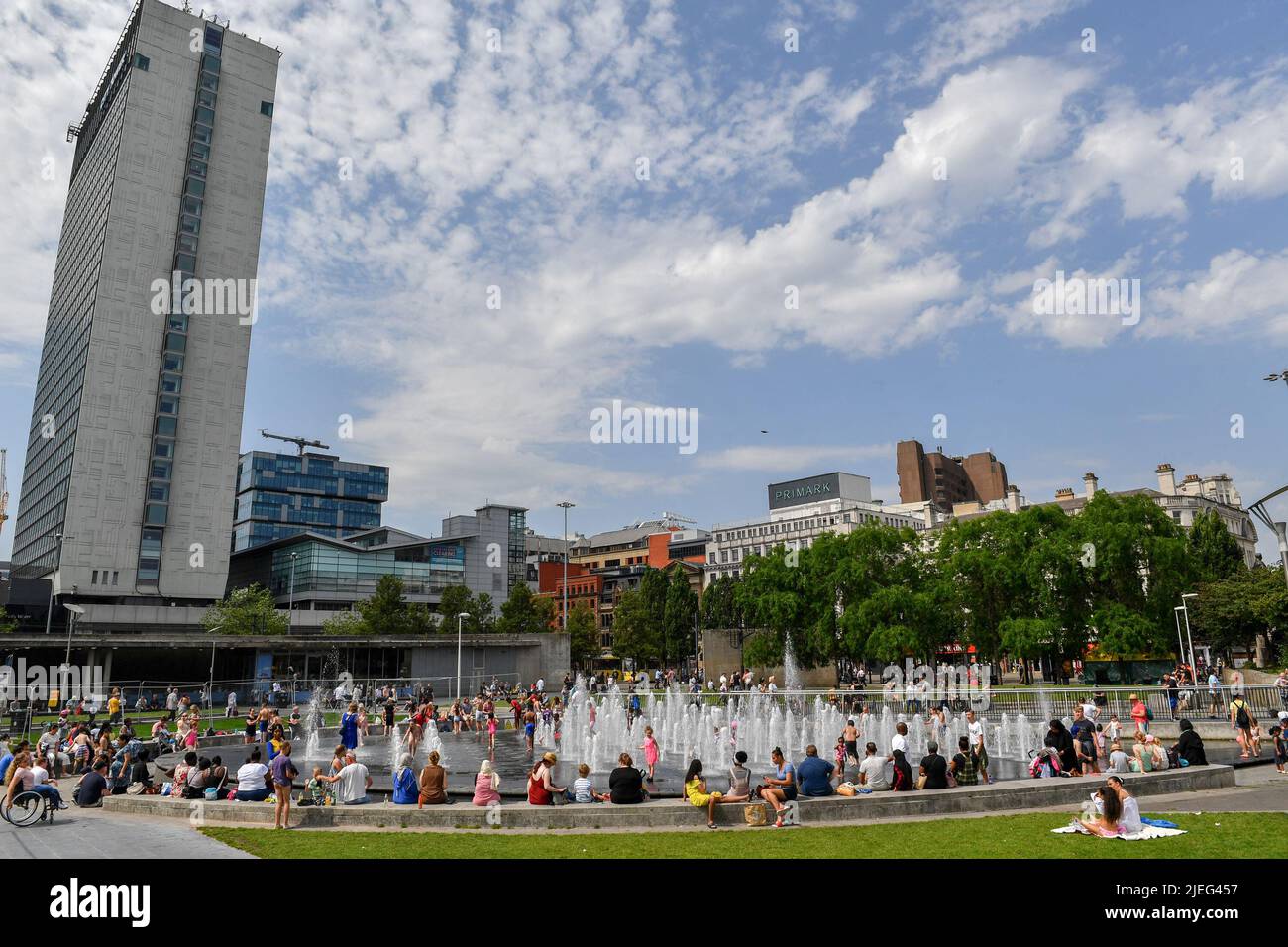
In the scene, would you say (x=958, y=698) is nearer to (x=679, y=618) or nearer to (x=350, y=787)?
(x=350, y=787)

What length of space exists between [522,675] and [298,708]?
24.8m

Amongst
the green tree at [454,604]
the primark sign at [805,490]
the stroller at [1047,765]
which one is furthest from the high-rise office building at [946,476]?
the stroller at [1047,765]

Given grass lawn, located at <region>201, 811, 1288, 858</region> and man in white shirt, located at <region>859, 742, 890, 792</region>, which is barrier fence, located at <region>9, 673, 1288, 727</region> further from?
grass lawn, located at <region>201, 811, 1288, 858</region>

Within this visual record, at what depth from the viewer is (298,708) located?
4634 cm

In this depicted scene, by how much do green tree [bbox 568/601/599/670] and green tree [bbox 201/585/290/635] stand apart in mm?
29006

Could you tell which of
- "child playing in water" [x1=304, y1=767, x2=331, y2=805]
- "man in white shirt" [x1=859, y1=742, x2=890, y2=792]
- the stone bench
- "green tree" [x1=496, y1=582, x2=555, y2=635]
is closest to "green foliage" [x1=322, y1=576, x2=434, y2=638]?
"green tree" [x1=496, y1=582, x2=555, y2=635]

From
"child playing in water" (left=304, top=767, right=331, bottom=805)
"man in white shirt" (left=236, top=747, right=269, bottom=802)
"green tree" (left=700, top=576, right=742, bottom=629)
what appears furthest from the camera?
"green tree" (left=700, top=576, right=742, bottom=629)

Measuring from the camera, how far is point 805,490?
5300 inches

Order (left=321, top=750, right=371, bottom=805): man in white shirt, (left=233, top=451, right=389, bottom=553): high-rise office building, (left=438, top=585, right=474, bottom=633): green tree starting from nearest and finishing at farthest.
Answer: (left=321, top=750, right=371, bottom=805): man in white shirt < (left=438, top=585, right=474, bottom=633): green tree < (left=233, top=451, right=389, bottom=553): high-rise office building

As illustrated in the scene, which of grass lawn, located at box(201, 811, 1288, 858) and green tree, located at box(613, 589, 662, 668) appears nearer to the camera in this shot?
grass lawn, located at box(201, 811, 1288, 858)

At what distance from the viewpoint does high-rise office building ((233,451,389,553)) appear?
144875mm

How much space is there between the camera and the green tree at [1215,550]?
244 feet
